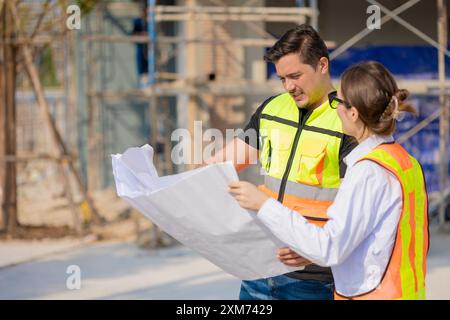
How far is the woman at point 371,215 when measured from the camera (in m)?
2.18

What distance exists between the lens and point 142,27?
1575cm

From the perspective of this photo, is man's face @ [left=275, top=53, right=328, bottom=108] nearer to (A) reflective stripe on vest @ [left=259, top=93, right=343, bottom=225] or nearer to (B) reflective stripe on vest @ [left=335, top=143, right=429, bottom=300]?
(A) reflective stripe on vest @ [left=259, top=93, right=343, bottom=225]

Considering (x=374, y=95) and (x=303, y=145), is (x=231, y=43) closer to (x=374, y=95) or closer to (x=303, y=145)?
(x=303, y=145)

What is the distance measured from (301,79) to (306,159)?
Result: 0.30m

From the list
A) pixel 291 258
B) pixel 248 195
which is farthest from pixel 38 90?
pixel 248 195

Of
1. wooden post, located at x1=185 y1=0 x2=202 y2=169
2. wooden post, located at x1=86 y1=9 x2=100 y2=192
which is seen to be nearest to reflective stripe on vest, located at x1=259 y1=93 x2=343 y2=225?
wooden post, located at x1=185 y1=0 x2=202 y2=169

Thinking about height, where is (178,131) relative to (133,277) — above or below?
above

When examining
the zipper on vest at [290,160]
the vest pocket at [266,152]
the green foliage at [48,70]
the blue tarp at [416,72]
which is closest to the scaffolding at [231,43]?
the blue tarp at [416,72]

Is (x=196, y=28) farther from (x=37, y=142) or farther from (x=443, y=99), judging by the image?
(x=37, y=142)

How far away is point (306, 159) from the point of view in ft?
9.75
